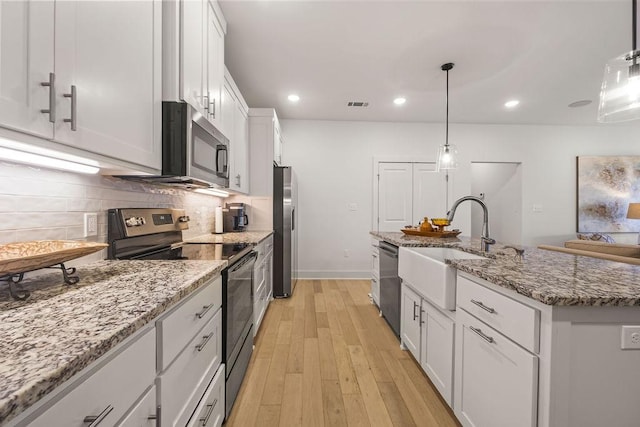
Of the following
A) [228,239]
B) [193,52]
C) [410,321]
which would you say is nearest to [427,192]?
[410,321]

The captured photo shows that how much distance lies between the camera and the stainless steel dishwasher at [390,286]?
2.39 meters

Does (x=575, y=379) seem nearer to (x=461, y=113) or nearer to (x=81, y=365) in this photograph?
(x=81, y=365)

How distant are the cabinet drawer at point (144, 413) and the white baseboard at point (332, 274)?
3.84m

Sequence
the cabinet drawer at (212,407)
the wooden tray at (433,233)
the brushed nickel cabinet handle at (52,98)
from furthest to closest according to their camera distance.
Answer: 1. the wooden tray at (433,233)
2. the cabinet drawer at (212,407)
3. the brushed nickel cabinet handle at (52,98)

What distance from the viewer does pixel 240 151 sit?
2.95m

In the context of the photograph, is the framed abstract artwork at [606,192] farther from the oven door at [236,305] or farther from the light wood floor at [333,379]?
the oven door at [236,305]

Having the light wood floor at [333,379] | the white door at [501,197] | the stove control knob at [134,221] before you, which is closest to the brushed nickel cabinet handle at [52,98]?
the stove control knob at [134,221]

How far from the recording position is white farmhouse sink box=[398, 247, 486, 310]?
1482 millimetres

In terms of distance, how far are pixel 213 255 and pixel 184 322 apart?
0.62m

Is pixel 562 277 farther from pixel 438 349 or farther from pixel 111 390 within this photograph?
pixel 111 390

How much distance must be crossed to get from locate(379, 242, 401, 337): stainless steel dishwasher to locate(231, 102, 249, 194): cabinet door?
1.63 m

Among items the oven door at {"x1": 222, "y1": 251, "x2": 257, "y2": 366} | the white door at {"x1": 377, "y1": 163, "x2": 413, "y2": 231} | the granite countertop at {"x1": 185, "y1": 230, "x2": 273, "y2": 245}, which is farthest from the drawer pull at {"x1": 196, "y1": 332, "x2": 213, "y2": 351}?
the white door at {"x1": 377, "y1": 163, "x2": 413, "y2": 231}

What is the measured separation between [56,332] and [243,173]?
103 inches

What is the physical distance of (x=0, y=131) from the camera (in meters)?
0.62
